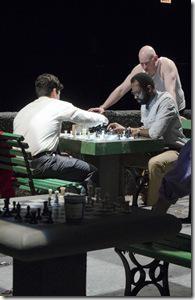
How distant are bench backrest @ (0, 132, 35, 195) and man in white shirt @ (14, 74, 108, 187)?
0.12m

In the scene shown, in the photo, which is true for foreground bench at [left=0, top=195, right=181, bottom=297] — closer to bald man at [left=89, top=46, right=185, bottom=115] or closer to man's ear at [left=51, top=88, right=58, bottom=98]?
man's ear at [left=51, top=88, right=58, bottom=98]

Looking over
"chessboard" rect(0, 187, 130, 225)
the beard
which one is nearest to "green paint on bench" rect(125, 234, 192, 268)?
"chessboard" rect(0, 187, 130, 225)

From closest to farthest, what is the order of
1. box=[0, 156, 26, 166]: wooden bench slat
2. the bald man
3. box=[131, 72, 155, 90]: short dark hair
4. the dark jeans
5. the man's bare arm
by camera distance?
box=[0, 156, 26, 166]: wooden bench slat, the dark jeans, box=[131, 72, 155, 90]: short dark hair, the bald man, the man's bare arm

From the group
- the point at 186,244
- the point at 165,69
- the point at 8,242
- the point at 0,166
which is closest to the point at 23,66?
the point at 165,69

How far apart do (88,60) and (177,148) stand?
479 centimetres

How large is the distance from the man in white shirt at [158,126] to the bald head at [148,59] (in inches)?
25.8

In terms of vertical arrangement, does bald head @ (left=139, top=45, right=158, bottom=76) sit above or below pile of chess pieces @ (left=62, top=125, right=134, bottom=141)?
above

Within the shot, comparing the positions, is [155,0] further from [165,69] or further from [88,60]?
[165,69]

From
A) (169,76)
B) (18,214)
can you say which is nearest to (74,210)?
(18,214)

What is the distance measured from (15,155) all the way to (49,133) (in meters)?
0.33

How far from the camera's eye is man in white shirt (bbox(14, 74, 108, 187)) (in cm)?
702

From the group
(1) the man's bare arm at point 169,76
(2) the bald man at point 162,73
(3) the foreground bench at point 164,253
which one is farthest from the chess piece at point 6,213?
(1) the man's bare arm at point 169,76

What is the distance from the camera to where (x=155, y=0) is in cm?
1213

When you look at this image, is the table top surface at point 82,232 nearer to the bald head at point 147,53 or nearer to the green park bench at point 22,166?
the green park bench at point 22,166
